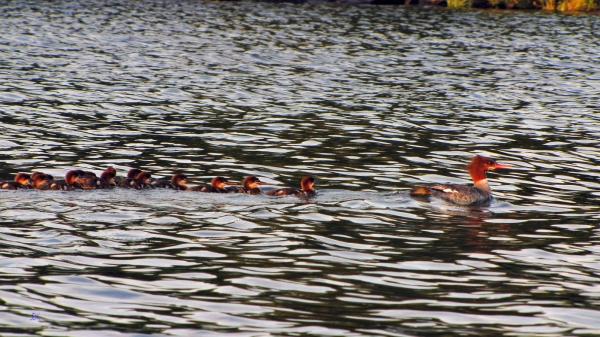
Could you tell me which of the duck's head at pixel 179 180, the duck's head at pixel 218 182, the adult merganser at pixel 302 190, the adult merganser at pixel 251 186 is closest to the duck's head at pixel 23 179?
the duck's head at pixel 179 180

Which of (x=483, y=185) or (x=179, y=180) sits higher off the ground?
(x=179, y=180)

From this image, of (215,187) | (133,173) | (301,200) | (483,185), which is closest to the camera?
(301,200)

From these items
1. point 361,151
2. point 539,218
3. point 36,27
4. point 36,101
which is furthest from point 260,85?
point 36,27

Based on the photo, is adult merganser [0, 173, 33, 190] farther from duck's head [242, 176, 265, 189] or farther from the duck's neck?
the duck's neck

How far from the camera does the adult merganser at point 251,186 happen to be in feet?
48.2

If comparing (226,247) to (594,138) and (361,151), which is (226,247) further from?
(594,138)

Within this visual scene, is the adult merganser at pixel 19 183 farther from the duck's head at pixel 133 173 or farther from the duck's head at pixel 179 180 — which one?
the duck's head at pixel 179 180

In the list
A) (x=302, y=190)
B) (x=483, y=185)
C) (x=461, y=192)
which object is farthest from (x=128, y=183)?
(x=483, y=185)

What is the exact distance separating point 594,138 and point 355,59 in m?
15.5

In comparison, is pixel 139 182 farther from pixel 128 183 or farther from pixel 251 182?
pixel 251 182

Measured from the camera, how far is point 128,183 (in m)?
14.6

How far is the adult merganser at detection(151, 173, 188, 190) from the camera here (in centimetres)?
1459

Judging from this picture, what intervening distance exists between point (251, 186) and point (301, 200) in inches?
39.9

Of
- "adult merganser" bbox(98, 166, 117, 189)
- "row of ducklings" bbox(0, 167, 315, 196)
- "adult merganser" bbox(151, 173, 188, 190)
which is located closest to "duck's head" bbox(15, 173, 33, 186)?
"row of ducklings" bbox(0, 167, 315, 196)
